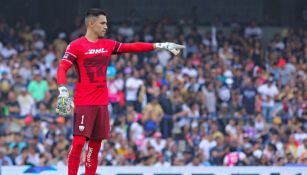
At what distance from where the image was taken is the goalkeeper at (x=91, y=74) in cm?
1198

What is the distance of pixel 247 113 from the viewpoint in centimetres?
2355

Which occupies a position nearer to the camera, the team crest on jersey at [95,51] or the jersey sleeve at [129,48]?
the team crest on jersey at [95,51]

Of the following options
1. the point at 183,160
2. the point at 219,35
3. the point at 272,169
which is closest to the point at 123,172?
the point at 272,169

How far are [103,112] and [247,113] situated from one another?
11.6 metres

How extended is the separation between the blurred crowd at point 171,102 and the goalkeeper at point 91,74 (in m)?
7.27

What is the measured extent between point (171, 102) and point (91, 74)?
10.9m

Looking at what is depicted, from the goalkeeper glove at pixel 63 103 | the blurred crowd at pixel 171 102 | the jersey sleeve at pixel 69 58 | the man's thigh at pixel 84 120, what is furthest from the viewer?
the blurred crowd at pixel 171 102

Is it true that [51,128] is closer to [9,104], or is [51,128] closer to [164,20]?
[9,104]

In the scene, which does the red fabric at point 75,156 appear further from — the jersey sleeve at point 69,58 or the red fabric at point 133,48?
the red fabric at point 133,48

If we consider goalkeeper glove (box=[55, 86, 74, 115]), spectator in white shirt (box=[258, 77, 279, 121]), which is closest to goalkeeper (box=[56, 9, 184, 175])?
goalkeeper glove (box=[55, 86, 74, 115])

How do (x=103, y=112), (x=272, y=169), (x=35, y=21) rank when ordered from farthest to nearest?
(x=35, y=21) → (x=272, y=169) → (x=103, y=112)

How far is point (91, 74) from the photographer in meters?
12.1

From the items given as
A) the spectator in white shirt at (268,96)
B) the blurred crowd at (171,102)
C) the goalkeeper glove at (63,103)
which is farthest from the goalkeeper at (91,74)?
the spectator in white shirt at (268,96)

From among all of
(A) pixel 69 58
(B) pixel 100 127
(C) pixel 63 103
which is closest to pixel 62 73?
(A) pixel 69 58
